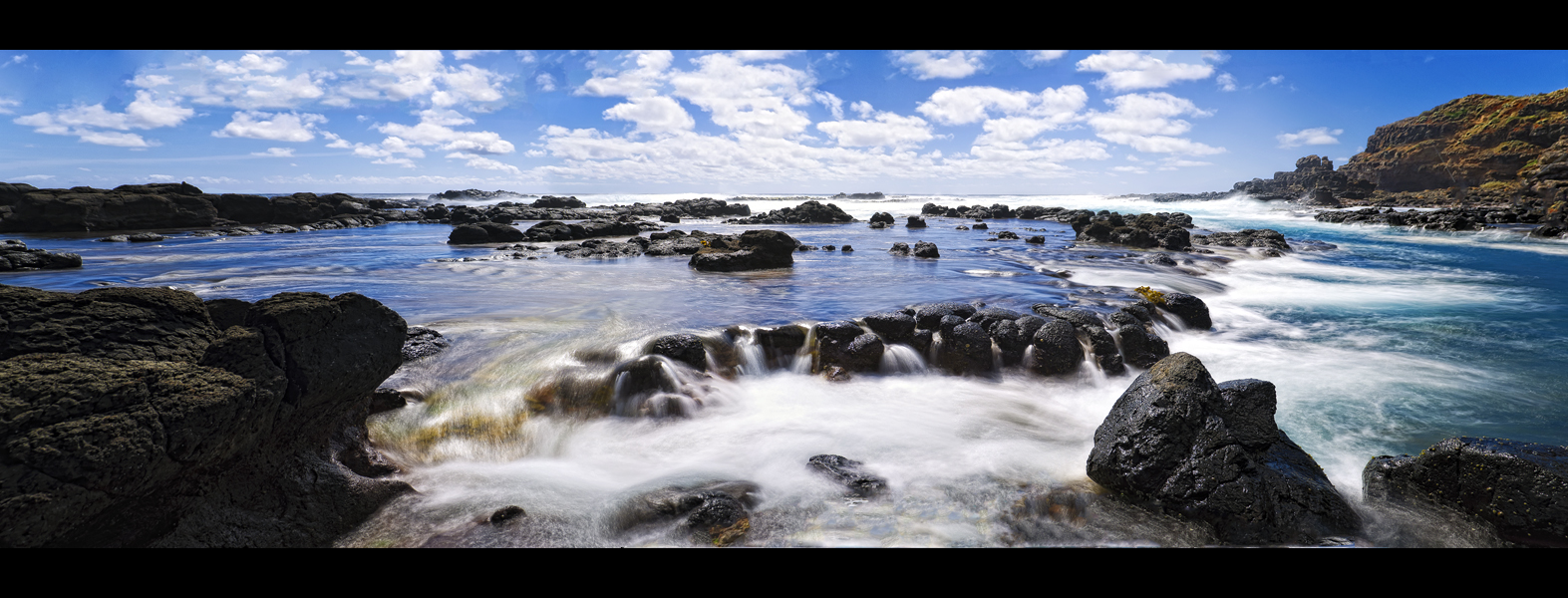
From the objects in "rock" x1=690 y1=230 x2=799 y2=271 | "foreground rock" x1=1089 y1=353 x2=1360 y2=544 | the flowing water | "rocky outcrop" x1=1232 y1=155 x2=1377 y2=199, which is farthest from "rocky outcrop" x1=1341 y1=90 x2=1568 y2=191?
"foreground rock" x1=1089 y1=353 x2=1360 y2=544

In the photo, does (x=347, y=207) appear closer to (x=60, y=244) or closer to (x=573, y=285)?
(x=60, y=244)

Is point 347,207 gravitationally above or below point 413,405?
above

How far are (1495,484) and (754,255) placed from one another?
1544 cm

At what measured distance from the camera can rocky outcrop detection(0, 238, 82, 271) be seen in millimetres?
16547

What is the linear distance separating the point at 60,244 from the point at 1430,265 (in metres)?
52.0

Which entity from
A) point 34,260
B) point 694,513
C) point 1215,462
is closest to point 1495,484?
point 1215,462

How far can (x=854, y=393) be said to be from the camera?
7523mm

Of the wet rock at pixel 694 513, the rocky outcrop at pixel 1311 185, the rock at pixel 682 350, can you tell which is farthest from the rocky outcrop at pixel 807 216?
the rocky outcrop at pixel 1311 185

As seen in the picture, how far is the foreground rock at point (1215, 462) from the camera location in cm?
414

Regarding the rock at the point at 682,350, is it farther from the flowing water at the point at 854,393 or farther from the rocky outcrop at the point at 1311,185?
the rocky outcrop at the point at 1311,185

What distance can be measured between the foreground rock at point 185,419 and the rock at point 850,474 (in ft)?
11.0

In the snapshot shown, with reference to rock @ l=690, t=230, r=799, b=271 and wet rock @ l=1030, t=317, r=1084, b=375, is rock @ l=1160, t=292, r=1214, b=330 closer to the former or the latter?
wet rock @ l=1030, t=317, r=1084, b=375
